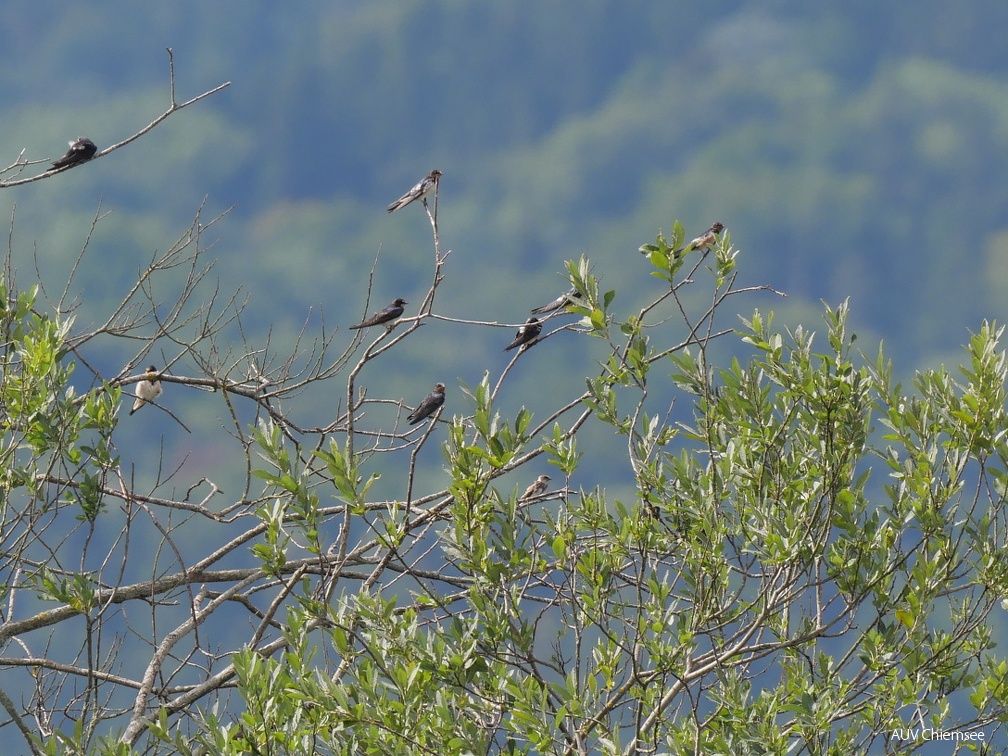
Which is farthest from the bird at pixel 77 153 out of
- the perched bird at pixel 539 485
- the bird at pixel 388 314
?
the perched bird at pixel 539 485

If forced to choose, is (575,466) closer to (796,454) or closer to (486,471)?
(486,471)

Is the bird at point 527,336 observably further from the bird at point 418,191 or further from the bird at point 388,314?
the bird at point 418,191

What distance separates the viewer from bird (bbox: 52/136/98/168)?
8.26 meters

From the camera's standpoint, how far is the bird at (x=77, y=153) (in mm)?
8258

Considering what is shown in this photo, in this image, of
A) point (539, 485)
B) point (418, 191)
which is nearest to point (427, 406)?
point (539, 485)

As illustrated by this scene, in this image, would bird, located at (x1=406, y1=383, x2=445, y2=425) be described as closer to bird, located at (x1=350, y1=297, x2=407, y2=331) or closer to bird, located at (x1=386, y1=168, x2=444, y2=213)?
bird, located at (x1=350, y1=297, x2=407, y2=331)

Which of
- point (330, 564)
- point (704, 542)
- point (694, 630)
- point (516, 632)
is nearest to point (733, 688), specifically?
point (694, 630)

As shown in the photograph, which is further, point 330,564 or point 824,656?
point 330,564

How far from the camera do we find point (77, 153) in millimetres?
8797

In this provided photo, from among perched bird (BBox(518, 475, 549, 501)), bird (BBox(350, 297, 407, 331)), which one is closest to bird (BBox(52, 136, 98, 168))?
bird (BBox(350, 297, 407, 331))

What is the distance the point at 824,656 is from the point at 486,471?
151 cm

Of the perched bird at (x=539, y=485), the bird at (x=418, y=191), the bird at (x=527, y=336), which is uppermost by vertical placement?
the bird at (x=418, y=191)

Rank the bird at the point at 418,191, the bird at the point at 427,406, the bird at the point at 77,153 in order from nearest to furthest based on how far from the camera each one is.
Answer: the bird at the point at 77,153 < the bird at the point at 427,406 < the bird at the point at 418,191

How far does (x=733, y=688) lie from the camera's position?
14.9 ft
